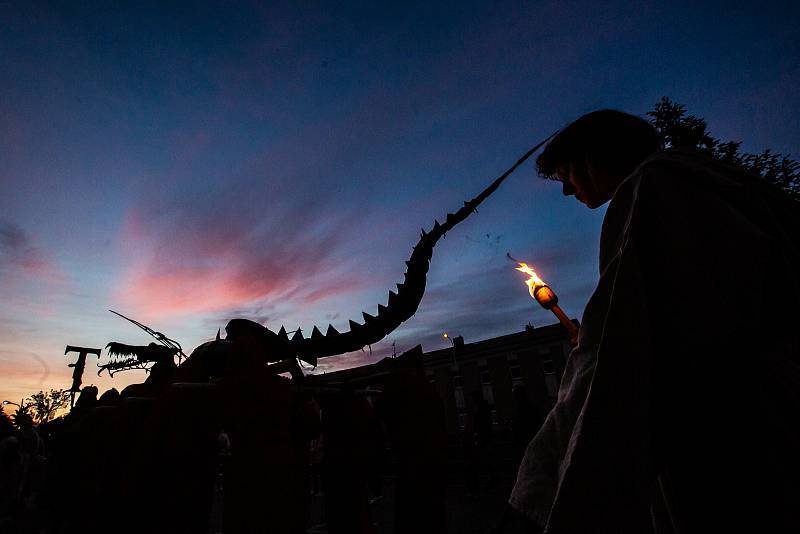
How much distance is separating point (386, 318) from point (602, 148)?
2.27 m

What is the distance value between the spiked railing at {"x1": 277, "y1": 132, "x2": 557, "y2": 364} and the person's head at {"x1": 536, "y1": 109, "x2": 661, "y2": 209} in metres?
1.69

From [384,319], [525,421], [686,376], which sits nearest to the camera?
[686,376]

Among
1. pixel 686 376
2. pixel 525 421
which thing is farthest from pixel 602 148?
pixel 525 421

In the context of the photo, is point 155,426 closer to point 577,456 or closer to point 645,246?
point 577,456

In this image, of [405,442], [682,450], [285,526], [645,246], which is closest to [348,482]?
[405,442]

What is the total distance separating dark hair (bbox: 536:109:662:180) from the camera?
54.9 inches

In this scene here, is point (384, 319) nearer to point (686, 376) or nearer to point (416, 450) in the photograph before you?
point (416, 450)

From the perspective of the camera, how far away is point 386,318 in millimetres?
3246

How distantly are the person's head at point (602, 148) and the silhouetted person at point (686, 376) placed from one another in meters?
0.48

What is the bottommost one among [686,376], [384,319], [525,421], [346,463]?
[525,421]

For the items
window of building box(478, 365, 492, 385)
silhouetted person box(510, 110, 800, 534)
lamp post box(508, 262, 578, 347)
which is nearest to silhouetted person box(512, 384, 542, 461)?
lamp post box(508, 262, 578, 347)

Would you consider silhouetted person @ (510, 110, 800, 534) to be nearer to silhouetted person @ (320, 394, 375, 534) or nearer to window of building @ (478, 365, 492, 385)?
silhouetted person @ (320, 394, 375, 534)

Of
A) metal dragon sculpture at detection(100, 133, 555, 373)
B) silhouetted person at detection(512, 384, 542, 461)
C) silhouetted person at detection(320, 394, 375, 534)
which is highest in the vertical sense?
metal dragon sculpture at detection(100, 133, 555, 373)

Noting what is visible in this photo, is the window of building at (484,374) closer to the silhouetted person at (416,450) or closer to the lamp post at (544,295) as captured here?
the lamp post at (544,295)
